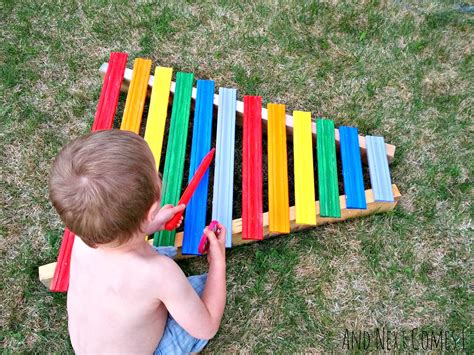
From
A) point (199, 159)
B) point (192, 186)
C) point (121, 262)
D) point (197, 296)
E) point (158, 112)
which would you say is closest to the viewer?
point (121, 262)

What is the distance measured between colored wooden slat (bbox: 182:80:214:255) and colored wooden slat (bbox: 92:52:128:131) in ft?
1.48

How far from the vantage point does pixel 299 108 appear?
9.68 ft

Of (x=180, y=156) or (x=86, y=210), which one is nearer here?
(x=86, y=210)

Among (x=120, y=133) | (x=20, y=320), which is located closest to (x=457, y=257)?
(x=120, y=133)

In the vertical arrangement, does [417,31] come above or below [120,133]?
above

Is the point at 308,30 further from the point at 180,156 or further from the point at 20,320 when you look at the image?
the point at 20,320

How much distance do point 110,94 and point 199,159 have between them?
0.65 m

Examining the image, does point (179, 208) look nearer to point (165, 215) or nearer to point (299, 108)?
point (165, 215)

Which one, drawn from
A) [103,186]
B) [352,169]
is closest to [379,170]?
[352,169]

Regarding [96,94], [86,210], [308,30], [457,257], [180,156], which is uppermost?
[308,30]

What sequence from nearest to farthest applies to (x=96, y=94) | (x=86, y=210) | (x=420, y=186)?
(x=86, y=210) < (x=420, y=186) < (x=96, y=94)

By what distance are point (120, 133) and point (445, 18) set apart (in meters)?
2.96

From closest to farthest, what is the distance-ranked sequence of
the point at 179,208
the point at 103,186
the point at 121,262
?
the point at 103,186 → the point at 121,262 → the point at 179,208

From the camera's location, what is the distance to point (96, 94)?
2.90m
